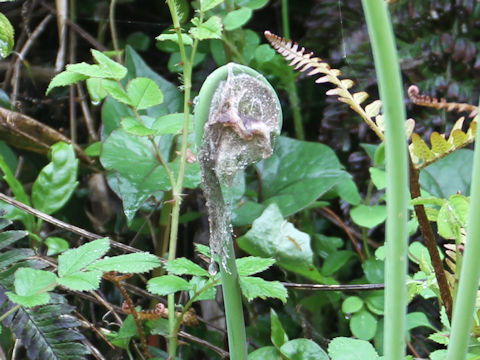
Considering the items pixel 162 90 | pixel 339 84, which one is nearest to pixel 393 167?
pixel 339 84

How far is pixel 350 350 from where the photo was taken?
550mm

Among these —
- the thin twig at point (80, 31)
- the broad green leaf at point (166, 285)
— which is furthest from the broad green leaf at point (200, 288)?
the thin twig at point (80, 31)

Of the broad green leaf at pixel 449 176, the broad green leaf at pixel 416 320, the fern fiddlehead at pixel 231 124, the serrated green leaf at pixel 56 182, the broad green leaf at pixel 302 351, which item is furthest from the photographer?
the broad green leaf at pixel 449 176

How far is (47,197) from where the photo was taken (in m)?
0.87

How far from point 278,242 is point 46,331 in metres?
0.33

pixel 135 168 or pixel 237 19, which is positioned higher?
pixel 237 19

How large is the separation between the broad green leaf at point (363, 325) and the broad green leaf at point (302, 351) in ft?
0.55

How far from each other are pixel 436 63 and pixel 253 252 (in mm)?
619

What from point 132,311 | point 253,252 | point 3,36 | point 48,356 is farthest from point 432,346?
point 3,36

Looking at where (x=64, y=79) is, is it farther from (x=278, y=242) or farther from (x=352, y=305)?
(x=352, y=305)

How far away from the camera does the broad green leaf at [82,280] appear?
521mm

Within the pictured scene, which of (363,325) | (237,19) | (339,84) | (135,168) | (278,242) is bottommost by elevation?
(363,325)

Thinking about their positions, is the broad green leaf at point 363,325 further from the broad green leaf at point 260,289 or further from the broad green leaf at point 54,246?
the broad green leaf at point 54,246

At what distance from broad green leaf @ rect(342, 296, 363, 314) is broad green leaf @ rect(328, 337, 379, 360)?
0.26 metres
